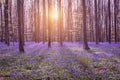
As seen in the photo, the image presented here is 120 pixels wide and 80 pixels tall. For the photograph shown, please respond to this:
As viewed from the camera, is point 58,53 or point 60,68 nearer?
point 60,68

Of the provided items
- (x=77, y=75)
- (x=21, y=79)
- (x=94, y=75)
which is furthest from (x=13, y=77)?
(x=94, y=75)

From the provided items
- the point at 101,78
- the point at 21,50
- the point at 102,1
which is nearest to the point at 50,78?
the point at 101,78

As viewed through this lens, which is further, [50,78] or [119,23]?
[119,23]

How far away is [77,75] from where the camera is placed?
9.57m

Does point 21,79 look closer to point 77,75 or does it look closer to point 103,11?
point 77,75

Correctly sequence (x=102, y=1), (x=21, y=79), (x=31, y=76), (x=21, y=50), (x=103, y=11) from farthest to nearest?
(x=103, y=11) < (x=102, y=1) < (x=21, y=50) < (x=31, y=76) < (x=21, y=79)

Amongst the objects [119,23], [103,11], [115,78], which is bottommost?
[115,78]

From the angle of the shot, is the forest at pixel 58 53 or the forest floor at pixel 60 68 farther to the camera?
the forest at pixel 58 53

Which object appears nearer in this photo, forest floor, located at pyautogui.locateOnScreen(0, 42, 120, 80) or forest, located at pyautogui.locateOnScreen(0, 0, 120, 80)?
forest floor, located at pyautogui.locateOnScreen(0, 42, 120, 80)

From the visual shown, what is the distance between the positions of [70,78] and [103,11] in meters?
57.7

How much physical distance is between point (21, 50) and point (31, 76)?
13325 millimetres

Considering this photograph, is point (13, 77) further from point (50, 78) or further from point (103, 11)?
point (103, 11)

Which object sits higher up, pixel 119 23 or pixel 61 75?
pixel 119 23

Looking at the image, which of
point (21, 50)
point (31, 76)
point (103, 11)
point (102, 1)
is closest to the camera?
point (31, 76)
